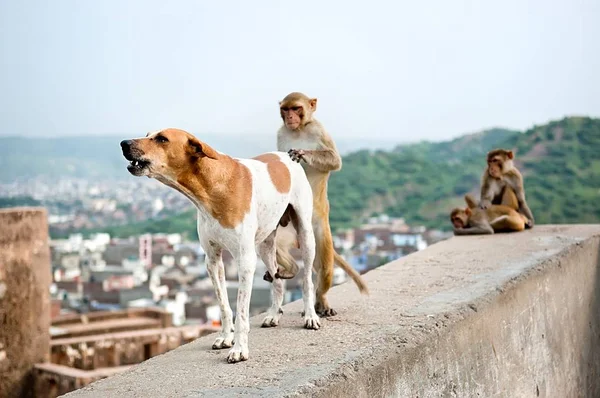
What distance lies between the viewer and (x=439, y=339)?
3.63 metres

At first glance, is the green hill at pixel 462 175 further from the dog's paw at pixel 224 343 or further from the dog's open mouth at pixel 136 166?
the dog's open mouth at pixel 136 166

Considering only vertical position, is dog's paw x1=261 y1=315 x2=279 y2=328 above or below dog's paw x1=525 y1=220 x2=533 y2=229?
below

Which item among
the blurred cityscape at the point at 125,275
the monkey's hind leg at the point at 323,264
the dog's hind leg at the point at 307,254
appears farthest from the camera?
the blurred cityscape at the point at 125,275

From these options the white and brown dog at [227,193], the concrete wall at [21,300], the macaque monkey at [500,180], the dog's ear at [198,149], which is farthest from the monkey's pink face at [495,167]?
the concrete wall at [21,300]

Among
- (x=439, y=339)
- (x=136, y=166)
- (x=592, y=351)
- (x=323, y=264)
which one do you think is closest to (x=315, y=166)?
(x=323, y=264)

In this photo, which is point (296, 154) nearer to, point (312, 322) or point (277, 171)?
point (277, 171)

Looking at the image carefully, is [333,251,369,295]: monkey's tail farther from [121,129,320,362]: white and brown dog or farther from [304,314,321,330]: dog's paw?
[121,129,320,362]: white and brown dog

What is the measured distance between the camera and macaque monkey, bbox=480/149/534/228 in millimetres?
6988

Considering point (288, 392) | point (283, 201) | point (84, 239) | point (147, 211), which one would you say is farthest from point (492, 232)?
point (84, 239)

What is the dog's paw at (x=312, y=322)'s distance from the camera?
366cm

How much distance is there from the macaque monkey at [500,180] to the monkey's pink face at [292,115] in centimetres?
365

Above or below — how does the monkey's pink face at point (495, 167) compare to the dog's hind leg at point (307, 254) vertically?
above

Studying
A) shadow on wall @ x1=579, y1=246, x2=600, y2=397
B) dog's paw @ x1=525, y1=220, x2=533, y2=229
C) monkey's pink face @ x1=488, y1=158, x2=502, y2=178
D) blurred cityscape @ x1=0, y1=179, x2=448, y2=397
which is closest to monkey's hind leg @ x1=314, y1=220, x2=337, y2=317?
shadow on wall @ x1=579, y1=246, x2=600, y2=397

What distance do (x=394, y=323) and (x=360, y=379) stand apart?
73 cm
